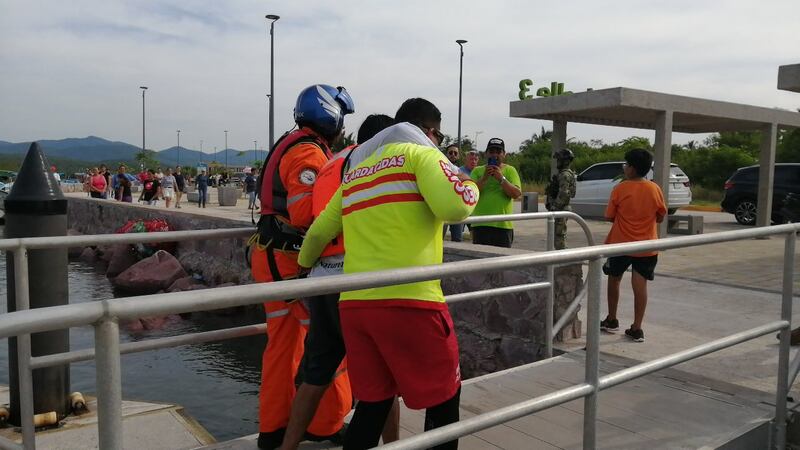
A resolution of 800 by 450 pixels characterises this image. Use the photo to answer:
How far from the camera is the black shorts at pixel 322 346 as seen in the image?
2586 millimetres

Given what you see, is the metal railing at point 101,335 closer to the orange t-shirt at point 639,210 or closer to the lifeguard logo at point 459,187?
the lifeguard logo at point 459,187

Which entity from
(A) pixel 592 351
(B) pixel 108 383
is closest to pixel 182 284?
(A) pixel 592 351

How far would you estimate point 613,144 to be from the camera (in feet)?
153

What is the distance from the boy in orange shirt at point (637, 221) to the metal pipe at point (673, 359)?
1685mm

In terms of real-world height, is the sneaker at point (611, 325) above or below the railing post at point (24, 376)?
below

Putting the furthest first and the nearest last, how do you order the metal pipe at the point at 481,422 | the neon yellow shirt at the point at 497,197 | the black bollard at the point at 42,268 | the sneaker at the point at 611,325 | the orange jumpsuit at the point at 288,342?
the neon yellow shirt at the point at 497,197 < the sneaker at the point at 611,325 < the black bollard at the point at 42,268 < the orange jumpsuit at the point at 288,342 < the metal pipe at the point at 481,422

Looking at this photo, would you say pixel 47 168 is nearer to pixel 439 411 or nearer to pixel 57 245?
pixel 57 245

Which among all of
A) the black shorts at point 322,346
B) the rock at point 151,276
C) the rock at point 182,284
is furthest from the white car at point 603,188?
the black shorts at point 322,346

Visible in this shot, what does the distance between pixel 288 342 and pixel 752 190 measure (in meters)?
16.5

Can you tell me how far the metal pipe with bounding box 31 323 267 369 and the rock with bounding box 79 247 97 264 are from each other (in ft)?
43.5

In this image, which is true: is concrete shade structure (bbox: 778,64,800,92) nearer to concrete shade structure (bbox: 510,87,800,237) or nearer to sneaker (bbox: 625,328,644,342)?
sneaker (bbox: 625,328,644,342)

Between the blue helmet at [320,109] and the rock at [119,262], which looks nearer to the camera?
the blue helmet at [320,109]

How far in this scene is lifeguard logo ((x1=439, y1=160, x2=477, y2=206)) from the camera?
6.75 feet

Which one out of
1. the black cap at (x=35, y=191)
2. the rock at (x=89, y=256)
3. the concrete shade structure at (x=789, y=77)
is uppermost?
the concrete shade structure at (x=789, y=77)
